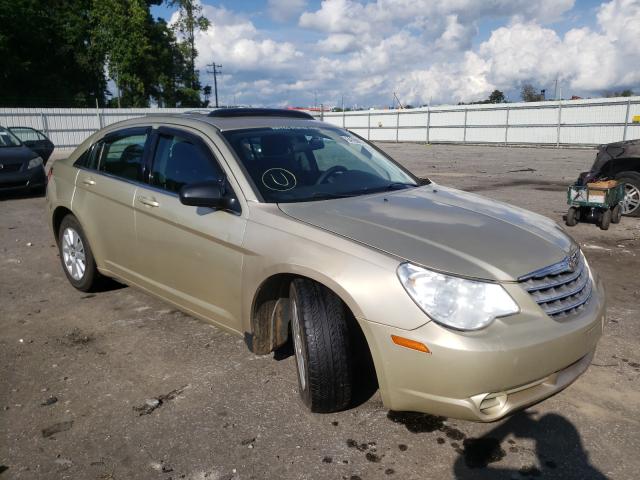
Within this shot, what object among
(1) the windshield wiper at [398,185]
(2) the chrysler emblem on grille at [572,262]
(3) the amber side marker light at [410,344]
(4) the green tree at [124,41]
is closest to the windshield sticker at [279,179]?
(1) the windshield wiper at [398,185]

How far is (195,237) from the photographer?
3430 mm

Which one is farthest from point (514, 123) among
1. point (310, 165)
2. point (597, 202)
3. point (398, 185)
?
point (310, 165)

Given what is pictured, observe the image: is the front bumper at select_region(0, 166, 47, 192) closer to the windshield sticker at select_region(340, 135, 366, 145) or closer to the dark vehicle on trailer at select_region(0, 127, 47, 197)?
the dark vehicle on trailer at select_region(0, 127, 47, 197)

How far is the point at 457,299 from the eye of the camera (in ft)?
7.92

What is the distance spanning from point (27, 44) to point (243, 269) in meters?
48.9

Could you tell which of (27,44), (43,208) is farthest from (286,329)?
(27,44)

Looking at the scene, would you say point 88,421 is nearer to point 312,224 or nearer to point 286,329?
point 286,329

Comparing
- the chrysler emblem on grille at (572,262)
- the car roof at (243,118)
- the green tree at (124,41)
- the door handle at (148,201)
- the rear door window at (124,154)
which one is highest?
the green tree at (124,41)

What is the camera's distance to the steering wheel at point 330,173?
11.8 ft

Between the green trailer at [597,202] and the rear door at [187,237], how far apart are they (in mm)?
6043

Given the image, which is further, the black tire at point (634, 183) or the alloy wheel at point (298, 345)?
the black tire at point (634, 183)

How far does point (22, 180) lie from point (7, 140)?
1.45 m

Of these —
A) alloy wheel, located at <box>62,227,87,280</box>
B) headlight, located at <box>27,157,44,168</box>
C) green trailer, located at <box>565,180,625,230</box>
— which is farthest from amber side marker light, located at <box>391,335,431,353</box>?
headlight, located at <box>27,157,44,168</box>

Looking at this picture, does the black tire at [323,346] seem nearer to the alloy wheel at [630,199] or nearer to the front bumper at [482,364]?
the front bumper at [482,364]
